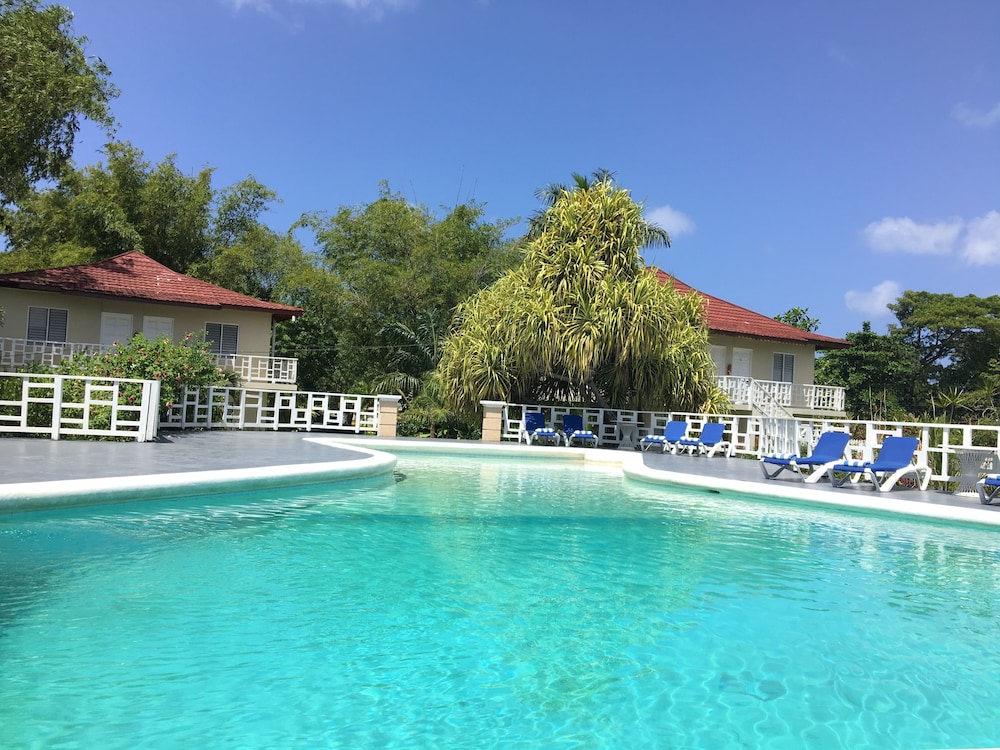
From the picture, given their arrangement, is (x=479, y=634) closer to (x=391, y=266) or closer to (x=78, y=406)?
(x=78, y=406)

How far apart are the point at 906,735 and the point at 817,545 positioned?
16.3 feet

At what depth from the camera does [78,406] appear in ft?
47.0

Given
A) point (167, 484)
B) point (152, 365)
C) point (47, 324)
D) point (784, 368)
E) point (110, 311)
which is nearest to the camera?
point (167, 484)

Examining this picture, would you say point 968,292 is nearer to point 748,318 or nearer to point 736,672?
point 748,318

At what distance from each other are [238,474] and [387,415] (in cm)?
1208

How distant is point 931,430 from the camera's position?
48.5 ft

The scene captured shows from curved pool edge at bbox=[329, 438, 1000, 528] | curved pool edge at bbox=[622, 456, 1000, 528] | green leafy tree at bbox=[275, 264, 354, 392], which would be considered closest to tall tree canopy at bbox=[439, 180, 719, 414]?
curved pool edge at bbox=[329, 438, 1000, 528]

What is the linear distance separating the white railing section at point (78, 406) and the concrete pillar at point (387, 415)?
7467mm

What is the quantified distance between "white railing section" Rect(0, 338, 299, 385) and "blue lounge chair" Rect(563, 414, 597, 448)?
35.3 feet

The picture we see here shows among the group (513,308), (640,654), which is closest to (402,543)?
(640,654)

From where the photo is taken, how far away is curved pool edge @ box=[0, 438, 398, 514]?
784 cm

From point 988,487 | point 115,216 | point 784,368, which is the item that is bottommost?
point 988,487

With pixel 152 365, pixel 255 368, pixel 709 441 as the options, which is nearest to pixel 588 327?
pixel 709 441

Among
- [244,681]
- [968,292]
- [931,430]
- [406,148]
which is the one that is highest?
[406,148]
